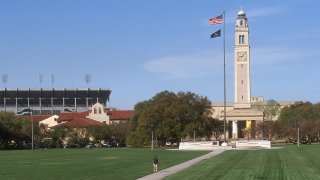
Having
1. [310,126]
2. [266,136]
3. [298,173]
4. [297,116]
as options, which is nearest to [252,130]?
[266,136]

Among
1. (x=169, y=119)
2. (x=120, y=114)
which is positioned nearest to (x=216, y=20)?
(x=169, y=119)

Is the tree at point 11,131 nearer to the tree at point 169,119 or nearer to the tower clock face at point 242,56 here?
the tree at point 169,119

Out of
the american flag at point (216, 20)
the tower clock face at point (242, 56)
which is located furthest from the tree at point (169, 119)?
the tower clock face at point (242, 56)

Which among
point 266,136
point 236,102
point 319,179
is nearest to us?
point 319,179

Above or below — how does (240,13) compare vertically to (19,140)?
above

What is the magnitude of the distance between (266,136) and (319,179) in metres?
113

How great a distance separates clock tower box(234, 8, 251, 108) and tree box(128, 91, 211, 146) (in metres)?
46.7

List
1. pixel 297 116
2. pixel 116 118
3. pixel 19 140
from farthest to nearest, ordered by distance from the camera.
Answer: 1. pixel 116 118
2. pixel 297 116
3. pixel 19 140

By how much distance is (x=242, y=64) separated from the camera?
164250 mm

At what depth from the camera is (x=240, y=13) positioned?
170750 mm

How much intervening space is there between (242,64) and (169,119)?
5896cm

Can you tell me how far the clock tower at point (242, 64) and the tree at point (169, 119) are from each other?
46.7 metres

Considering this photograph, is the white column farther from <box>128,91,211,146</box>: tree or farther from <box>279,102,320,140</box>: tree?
<box>128,91,211,146</box>: tree

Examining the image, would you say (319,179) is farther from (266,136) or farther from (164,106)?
(266,136)
